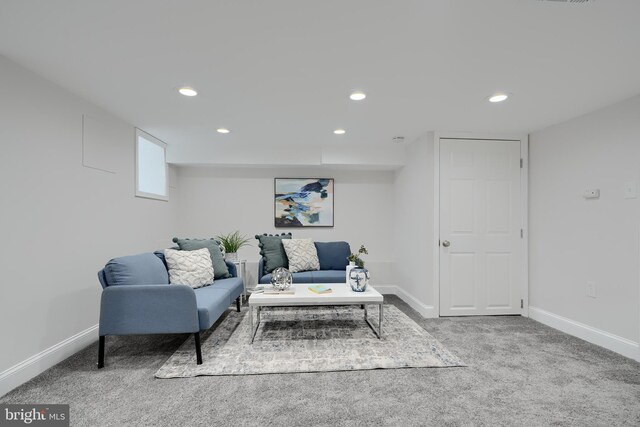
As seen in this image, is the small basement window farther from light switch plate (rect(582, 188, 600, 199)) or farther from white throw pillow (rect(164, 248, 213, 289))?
light switch plate (rect(582, 188, 600, 199))

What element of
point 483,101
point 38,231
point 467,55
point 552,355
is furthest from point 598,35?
point 38,231

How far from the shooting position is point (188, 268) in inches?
117

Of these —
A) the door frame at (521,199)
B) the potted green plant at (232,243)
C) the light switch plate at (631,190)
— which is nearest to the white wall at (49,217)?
the potted green plant at (232,243)

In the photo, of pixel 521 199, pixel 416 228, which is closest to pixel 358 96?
pixel 416 228

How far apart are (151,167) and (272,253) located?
6.38 ft

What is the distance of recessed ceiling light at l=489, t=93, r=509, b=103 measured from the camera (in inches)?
98.6

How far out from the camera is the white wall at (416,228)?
11.8 ft

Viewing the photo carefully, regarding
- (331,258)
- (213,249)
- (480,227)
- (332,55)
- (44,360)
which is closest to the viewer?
(332,55)

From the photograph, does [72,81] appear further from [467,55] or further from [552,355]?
[552,355]

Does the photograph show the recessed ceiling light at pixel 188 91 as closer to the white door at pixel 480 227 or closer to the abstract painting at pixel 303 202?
the abstract painting at pixel 303 202

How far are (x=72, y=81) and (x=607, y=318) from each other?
4.96 meters

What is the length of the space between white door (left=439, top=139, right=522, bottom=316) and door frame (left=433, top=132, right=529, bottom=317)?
0.04m

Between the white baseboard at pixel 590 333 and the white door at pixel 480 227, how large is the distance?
0.31 metres

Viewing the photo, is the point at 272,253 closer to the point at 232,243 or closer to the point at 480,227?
the point at 232,243
